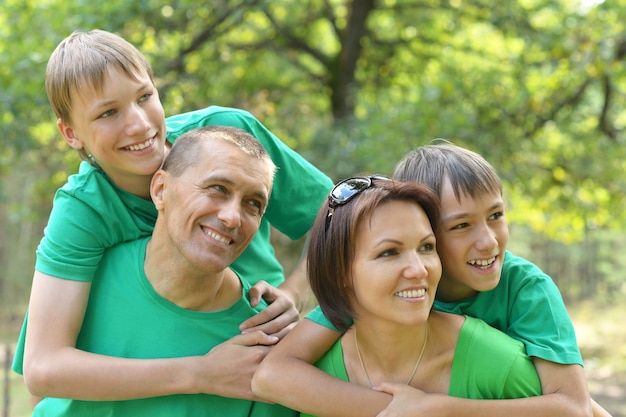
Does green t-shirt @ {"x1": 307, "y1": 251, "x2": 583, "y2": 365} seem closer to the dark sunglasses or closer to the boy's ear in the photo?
the dark sunglasses

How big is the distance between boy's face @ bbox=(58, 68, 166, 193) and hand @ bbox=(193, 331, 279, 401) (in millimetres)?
676

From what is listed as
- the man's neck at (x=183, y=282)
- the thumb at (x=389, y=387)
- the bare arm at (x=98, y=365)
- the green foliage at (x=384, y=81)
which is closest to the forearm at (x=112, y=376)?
the bare arm at (x=98, y=365)

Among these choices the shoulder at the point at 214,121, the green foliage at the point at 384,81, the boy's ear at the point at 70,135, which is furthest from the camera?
the green foliage at the point at 384,81

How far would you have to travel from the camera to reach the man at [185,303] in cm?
240

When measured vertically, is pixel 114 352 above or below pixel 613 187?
below

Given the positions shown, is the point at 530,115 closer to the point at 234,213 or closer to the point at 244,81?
the point at 244,81

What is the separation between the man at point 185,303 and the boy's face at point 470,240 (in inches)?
23.4

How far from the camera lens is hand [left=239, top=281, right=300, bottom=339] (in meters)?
2.62

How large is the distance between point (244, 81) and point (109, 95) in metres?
6.77

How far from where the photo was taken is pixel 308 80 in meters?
9.95

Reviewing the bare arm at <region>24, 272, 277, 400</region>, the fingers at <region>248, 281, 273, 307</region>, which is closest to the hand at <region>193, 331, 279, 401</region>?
the bare arm at <region>24, 272, 277, 400</region>

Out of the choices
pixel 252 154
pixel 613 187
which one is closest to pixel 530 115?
pixel 613 187

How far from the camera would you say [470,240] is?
2.39m

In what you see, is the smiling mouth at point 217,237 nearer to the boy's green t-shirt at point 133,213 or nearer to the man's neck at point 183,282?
the man's neck at point 183,282
